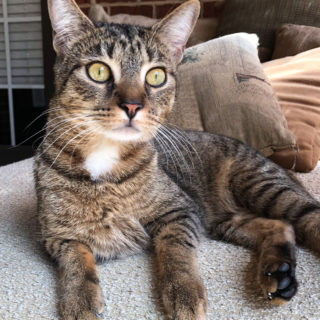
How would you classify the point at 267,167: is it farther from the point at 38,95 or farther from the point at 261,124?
the point at 38,95

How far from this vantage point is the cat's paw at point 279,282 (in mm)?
736

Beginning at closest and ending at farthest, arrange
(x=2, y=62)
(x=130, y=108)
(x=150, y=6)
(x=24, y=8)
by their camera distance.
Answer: (x=130, y=108)
(x=24, y=8)
(x=2, y=62)
(x=150, y=6)

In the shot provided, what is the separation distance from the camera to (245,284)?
806 mm

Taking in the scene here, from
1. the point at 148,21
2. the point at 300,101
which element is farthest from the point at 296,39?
the point at 148,21

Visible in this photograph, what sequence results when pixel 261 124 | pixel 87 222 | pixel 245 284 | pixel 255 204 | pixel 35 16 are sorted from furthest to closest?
pixel 35 16 < pixel 261 124 < pixel 255 204 < pixel 87 222 < pixel 245 284

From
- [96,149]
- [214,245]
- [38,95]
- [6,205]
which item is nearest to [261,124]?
[214,245]

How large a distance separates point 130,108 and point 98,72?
144 mm

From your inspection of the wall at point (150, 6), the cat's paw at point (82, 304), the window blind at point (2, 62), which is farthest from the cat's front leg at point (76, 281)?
the wall at point (150, 6)

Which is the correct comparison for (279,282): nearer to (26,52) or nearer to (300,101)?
(300,101)

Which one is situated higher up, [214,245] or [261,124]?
[261,124]

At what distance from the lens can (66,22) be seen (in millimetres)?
1026

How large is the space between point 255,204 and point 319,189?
0.35 meters

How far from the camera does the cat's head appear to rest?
2.99ft

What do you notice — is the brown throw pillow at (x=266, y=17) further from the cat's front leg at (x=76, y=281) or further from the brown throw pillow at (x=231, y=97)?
the cat's front leg at (x=76, y=281)
